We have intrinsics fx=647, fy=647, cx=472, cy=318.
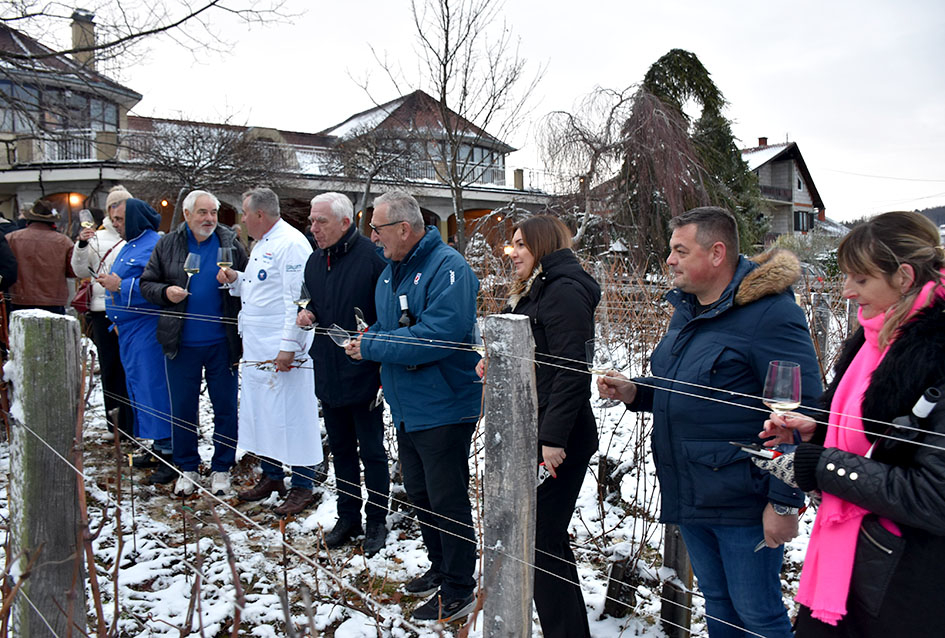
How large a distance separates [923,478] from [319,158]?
87.1ft

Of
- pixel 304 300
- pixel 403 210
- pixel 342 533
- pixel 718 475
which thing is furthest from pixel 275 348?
pixel 718 475

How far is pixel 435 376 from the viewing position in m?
3.00

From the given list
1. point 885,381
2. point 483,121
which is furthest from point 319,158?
point 885,381

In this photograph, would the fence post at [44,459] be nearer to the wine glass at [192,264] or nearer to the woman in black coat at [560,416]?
the woman in black coat at [560,416]

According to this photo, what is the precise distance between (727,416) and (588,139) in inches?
405

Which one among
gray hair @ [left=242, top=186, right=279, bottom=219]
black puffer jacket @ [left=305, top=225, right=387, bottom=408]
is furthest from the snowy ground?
gray hair @ [left=242, top=186, right=279, bottom=219]

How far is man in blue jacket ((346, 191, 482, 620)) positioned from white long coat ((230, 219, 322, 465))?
52.0 inches

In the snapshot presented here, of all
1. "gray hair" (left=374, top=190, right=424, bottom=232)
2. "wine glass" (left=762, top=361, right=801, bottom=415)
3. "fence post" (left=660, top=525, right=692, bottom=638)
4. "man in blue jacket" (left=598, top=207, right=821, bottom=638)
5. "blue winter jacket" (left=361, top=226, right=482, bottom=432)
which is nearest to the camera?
"wine glass" (left=762, top=361, right=801, bottom=415)

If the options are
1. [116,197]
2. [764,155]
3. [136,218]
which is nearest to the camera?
[136,218]

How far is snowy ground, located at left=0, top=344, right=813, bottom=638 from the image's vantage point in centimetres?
300

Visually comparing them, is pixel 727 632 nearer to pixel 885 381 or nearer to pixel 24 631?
pixel 885 381

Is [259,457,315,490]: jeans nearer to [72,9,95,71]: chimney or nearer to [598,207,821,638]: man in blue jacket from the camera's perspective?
[598,207,821,638]: man in blue jacket

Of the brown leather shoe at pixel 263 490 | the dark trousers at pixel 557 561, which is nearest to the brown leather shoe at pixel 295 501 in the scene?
the brown leather shoe at pixel 263 490

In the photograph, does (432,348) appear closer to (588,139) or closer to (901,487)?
(901,487)
